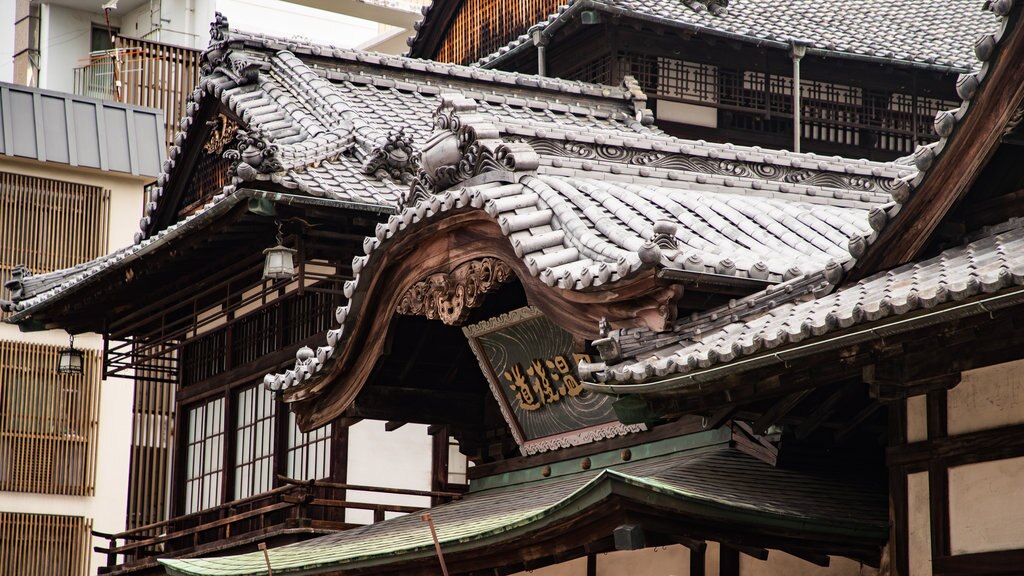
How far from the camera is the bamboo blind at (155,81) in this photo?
3647 cm

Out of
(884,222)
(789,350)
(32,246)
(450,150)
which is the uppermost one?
(32,246)

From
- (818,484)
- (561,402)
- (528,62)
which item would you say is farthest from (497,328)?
(528,62)

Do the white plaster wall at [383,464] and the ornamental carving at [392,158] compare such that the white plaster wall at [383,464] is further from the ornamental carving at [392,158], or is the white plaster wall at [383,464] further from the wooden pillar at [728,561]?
the wooden pillar at [728,561]

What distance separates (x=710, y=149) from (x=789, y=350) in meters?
4.84

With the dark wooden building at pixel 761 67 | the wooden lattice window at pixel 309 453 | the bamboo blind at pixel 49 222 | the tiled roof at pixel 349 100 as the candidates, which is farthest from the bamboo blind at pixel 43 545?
the dark wooden building at pixel 761 67

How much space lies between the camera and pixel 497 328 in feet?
43.2

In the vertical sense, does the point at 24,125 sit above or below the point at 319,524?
above

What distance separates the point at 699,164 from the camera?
43.6 feet

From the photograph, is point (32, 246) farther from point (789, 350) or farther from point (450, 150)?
point (789, 350)

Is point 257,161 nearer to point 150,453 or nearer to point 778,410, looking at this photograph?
point 778,410

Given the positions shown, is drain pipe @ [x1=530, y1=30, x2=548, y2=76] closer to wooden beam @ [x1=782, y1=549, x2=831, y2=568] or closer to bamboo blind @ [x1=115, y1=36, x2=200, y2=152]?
wooden beam @ [x1=782, y1=549, x2=831, y2=568]

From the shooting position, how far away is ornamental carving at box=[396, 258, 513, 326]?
39.0 feet

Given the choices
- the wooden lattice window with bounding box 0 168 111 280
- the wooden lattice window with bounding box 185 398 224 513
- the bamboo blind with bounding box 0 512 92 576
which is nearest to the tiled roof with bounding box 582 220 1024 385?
the wooden lattice window with bounding box 185 398 224 513

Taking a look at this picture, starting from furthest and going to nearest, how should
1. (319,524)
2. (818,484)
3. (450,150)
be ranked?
(319,524), (450,150), (818,484)
